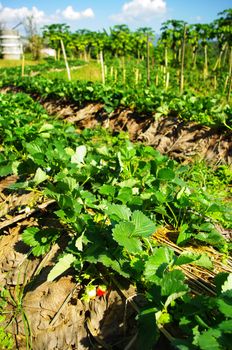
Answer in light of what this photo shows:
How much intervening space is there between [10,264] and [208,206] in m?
1.54

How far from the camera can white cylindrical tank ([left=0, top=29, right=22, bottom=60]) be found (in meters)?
31.1

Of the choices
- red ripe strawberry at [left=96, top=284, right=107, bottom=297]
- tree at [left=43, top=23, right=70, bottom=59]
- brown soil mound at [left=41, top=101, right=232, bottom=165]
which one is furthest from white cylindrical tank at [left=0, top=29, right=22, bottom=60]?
red ripe strawberry at [left=96, top=284, right=107, bottom=297]

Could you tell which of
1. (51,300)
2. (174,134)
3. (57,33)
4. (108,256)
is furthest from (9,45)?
(108,256)

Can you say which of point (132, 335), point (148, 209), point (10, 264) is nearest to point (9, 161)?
point (10, 264)

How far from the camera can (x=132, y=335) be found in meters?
1.75

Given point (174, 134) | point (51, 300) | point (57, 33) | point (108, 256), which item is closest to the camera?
point (108, 256)

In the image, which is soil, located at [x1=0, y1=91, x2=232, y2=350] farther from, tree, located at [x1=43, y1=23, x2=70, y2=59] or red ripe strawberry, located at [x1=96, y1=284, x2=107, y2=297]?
tree, located at [x1=43, y1=23, x2=70, y2=59]

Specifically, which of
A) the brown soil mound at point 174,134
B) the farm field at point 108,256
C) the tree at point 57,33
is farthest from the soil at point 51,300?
the tree at point 57,33

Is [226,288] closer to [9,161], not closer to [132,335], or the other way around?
[132,335]

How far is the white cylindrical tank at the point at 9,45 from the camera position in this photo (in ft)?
102

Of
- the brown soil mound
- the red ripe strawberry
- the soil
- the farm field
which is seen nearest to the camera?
the farm field

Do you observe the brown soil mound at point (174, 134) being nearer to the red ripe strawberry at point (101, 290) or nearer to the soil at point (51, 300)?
the soil at point (51, 300)

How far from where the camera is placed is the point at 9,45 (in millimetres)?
31172

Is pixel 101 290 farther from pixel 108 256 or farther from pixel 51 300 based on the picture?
pixel 51 300
